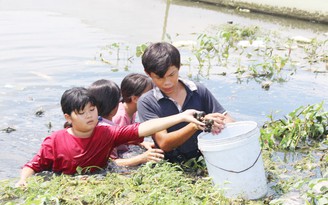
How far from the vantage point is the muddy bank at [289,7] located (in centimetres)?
1075

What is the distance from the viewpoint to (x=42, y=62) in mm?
7930

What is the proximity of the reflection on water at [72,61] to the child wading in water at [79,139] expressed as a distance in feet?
1.87

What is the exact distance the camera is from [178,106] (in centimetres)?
391

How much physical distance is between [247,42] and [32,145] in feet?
16.2

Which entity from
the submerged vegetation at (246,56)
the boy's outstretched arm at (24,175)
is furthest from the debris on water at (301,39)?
the boy's outstretched arm at (24,175)

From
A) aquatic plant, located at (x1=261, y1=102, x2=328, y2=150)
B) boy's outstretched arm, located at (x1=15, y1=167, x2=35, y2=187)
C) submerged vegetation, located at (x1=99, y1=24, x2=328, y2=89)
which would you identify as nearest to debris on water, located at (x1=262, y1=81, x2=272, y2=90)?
submerged vegetation, located at (x1=99, y1=24, x2=328, y2=89)

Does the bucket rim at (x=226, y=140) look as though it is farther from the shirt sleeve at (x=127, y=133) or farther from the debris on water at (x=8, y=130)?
the debris on water at (x=8, y=130)

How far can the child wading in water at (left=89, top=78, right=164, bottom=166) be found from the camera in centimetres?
421

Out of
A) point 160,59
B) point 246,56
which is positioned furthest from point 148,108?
point 246,56

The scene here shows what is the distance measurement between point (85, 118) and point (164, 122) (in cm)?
61

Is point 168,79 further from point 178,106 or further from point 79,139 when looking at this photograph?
point 79,139

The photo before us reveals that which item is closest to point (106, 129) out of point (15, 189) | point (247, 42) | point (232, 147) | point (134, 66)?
point (15, 189)

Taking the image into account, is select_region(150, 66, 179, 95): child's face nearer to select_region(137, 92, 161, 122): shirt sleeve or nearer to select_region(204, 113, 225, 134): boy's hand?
select_region(137, 92, 161, 122): shirt sleeve

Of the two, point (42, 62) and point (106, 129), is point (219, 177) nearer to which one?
point (106, 129)
